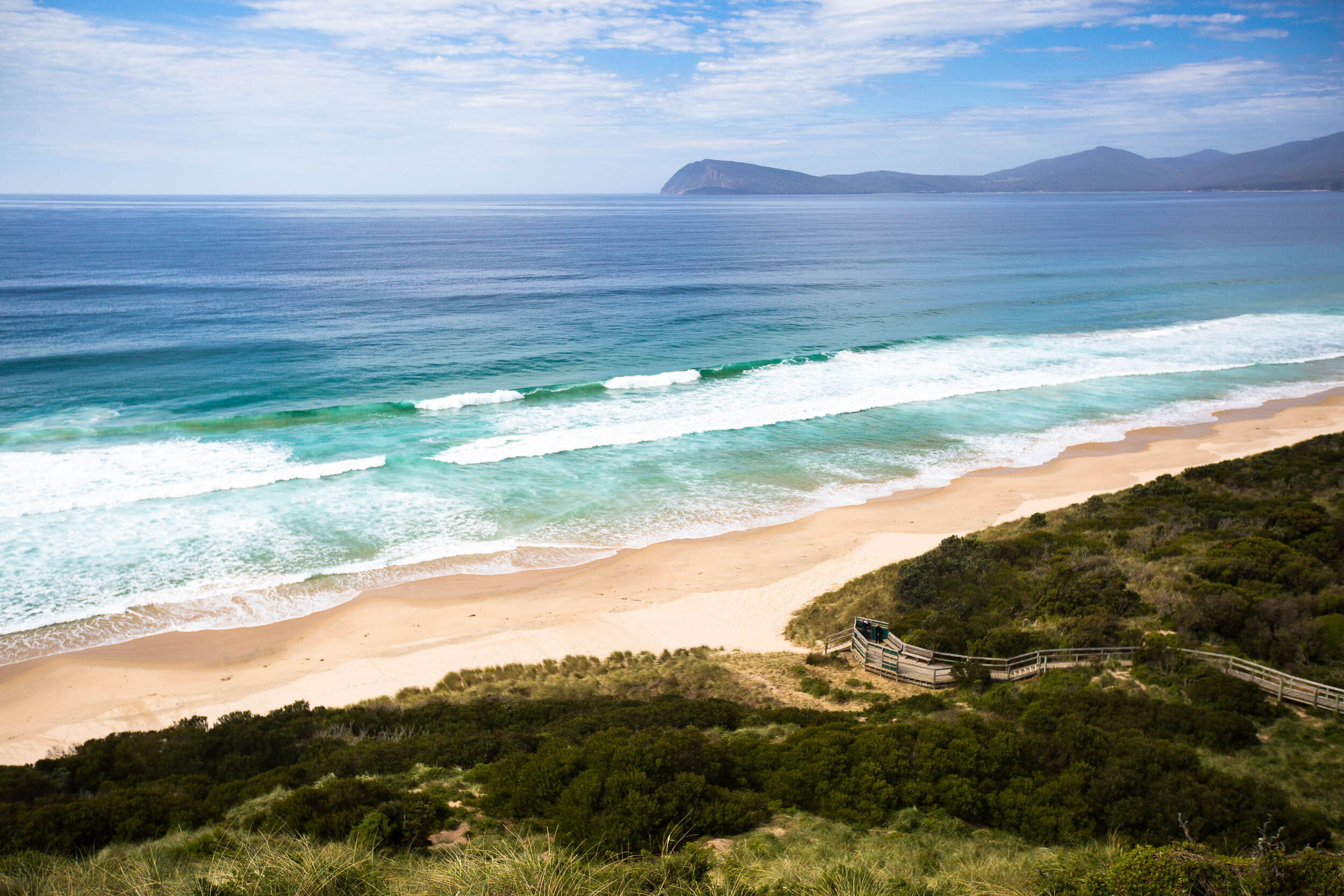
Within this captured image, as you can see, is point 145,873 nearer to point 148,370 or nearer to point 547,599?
point 547,599

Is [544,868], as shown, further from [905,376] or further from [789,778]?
[905,376]

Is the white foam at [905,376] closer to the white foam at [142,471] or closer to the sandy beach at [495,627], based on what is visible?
the white foam at [142,471]

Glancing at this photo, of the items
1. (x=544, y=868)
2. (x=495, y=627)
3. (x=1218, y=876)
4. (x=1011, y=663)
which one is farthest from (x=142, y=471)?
(x=1218, y=876)

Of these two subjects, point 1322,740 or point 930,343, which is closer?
point 1322,740

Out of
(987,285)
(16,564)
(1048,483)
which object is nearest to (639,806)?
(16,564)

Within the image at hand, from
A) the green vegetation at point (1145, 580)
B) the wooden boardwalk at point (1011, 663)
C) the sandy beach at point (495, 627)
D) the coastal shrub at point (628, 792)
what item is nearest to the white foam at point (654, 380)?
the sandy beach at point (495, 627)

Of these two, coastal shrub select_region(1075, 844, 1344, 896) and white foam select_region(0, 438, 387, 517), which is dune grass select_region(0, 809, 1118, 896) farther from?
white foam select_region(0, 438, 387, 517)

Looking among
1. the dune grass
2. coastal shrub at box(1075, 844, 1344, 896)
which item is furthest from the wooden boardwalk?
coastal shrub at box(1075, 844, 1344, 896)
